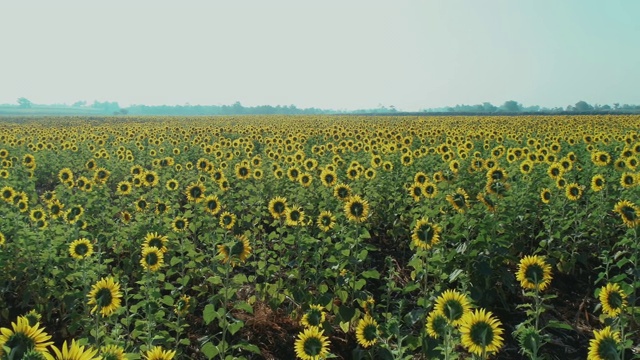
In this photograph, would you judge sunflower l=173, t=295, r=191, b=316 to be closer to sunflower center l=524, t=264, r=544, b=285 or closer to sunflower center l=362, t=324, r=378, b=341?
sunflower center l=362, t=324, r=378, b=341

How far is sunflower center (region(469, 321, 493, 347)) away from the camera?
2.81 meters

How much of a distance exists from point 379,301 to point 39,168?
12.5 m

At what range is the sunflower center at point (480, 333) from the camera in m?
2.81

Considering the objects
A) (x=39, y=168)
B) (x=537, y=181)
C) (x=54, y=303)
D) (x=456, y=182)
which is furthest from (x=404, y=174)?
(x=39, y=168)

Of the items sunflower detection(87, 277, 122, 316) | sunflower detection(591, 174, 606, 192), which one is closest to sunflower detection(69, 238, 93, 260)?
sunflower detection(87, 277, 122, 316)

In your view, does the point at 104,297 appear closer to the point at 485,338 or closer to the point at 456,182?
the point at 485,338

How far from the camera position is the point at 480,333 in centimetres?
284

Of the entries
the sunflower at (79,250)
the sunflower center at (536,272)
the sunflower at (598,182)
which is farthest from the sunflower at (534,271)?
the sunflower at (598,182)

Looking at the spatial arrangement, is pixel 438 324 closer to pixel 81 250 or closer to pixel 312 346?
pixel 312 346

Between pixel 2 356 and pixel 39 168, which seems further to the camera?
pixel 39 168

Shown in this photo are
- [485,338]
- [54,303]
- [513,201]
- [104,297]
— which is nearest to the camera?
[485,338]

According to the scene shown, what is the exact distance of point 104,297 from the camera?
3568mm

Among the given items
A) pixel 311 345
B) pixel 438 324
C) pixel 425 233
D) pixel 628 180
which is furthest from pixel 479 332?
pixel 628 180

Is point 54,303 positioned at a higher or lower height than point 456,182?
lower
